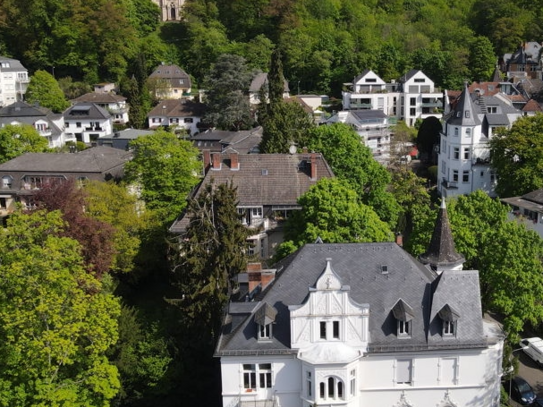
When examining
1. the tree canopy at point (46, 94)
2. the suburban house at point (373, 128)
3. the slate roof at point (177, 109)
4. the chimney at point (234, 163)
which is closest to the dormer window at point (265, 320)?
the chimney at point (234, 163)

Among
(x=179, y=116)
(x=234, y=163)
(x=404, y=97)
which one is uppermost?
(x=404, y=97)

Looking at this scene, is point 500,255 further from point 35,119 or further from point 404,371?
point 35,119

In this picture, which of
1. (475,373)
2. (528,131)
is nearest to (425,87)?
(528,131)

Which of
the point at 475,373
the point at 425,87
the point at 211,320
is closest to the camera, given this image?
the point at 475,373

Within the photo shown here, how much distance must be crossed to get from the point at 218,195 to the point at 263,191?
11063mm

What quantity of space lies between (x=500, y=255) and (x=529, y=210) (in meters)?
14.3

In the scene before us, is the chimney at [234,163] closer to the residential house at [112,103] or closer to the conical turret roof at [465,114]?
the conical turret roof at [465,114]

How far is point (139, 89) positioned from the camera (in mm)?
107188

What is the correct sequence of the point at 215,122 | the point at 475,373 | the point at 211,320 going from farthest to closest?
the point at 215,122, the point at 211,320, the point at 475,373

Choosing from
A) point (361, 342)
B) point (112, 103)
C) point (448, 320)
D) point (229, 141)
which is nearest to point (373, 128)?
point (229, 141)

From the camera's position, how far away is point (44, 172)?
206 ft

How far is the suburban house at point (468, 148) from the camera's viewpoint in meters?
66.1

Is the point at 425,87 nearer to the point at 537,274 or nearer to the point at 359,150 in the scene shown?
the point at 359,150

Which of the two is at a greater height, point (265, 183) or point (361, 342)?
point (265, 183)
